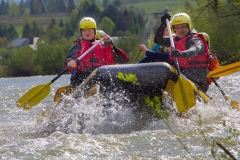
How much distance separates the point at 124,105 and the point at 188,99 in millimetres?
947

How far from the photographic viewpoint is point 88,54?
30.0ft

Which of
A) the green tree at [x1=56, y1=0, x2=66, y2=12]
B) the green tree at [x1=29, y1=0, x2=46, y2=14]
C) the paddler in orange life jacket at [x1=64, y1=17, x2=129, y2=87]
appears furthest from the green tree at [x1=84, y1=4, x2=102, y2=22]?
the paddler in orange life jacket at [x1=64, y1=17, x2=129, y2=87]

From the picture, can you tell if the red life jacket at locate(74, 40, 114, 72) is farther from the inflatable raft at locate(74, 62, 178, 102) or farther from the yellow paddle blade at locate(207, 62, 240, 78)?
the yellow paddle blade at locate(207, 62, 240, 78)

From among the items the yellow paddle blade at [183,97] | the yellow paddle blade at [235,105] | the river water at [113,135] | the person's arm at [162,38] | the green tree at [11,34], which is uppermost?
the person's arm at [162,38]

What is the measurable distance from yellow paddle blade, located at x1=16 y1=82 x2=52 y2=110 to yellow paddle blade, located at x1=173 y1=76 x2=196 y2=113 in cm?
230

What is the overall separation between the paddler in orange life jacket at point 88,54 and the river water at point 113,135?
905 millimetres

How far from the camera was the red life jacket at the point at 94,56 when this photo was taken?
29.9 ft

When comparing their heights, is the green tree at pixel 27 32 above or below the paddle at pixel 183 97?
below

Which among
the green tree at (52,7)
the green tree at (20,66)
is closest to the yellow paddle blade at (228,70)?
the green tree at (20,66)

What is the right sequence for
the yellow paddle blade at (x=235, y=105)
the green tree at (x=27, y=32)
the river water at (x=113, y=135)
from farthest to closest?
the green tree at (x=27, y=32)
the yellow paddle blade at (x=235, y=105)
the river water at (x=113, y=135)

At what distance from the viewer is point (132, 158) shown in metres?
5.52

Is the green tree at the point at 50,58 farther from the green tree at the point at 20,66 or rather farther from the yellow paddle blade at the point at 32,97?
the yellow paddle blade at the point at 32,97

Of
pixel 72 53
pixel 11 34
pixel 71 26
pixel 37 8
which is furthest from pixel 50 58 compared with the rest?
pixel 37 8

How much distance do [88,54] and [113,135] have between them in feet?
8.06
